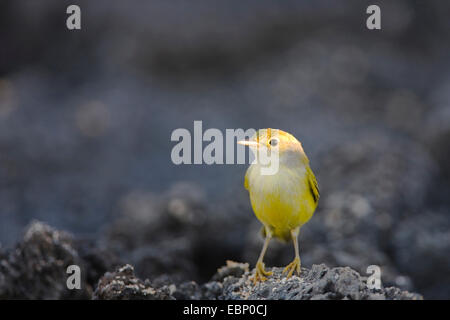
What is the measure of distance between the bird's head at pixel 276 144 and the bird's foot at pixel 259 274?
2.88ft

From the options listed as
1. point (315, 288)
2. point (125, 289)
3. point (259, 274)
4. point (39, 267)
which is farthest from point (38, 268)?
point (315, 288)

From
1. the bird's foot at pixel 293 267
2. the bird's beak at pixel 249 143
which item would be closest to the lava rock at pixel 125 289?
the bird's foot at pixel 293 267

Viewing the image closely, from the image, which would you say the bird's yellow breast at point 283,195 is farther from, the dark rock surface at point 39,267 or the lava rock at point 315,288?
the dark rock surface at point 39,267

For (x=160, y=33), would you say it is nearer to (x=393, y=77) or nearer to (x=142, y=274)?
(x=393, y=77)

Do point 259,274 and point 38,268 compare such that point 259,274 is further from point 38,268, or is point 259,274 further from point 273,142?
point 38,268

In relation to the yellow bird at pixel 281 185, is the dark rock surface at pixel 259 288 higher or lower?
lower

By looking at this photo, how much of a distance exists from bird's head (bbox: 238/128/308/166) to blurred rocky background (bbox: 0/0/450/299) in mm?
2215

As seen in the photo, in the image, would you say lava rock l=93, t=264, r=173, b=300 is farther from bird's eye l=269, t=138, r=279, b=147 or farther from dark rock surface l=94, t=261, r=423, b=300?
bird's eye l=269, t=138, r=279, b=147

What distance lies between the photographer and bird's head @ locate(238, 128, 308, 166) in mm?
4652

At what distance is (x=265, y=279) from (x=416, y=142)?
19.1 ft

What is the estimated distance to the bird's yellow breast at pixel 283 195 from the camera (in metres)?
4.69

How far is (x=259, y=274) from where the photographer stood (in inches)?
192

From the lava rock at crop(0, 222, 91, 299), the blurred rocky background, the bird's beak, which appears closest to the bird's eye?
the bird's beak

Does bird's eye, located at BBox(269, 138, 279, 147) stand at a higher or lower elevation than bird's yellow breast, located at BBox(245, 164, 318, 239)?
higher
